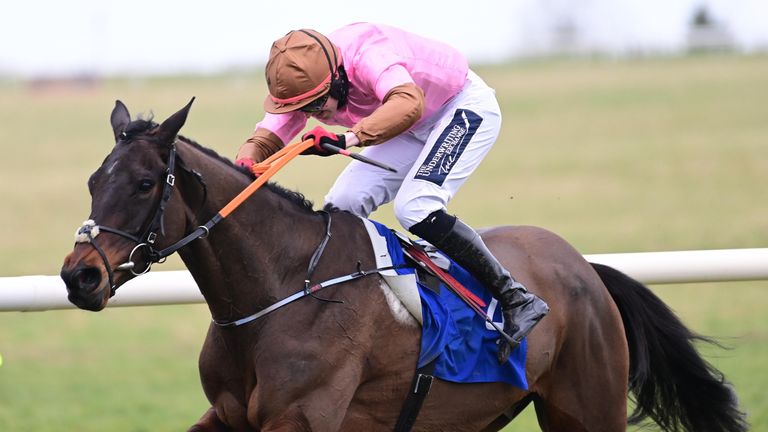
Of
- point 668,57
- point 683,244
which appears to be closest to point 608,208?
point 683,244

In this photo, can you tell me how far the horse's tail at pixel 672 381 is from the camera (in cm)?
535

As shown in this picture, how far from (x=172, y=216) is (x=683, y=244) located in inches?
499

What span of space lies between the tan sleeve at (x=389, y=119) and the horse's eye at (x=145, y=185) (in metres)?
0.79

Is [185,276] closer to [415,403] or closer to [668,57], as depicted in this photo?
[415,403]

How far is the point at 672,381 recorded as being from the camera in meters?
5.39

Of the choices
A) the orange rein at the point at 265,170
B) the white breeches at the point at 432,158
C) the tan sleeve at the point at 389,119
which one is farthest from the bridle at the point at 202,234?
the white breeches at the point at 432,158

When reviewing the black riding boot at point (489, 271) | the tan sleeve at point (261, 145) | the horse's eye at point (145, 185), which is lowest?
the black riding boot at point (489, 271)

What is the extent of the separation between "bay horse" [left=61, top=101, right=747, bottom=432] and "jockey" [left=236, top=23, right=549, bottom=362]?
A: 0.83ft

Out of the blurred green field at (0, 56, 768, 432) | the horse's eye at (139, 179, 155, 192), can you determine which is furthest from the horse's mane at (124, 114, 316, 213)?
the blurred green field at (0, 56, 768, 432)

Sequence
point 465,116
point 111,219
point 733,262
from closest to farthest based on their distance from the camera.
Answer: point 111,219, point 465,116, point 733,262

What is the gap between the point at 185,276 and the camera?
578cm

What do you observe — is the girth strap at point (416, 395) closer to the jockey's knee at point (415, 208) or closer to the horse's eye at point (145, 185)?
the jockey's knee at point (415, 208)

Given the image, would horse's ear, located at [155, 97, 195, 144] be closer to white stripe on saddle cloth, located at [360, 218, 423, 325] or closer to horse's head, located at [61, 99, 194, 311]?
horse's head, located at [61, 99, 194, 311]

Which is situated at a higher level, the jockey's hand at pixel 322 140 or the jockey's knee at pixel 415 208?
the jockey's hand at pixel 322 140
